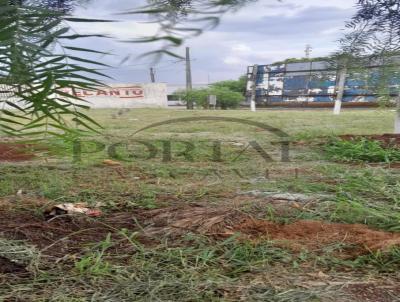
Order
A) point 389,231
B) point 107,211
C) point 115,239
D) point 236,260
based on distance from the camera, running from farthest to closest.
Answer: point 107,211
point 389,231
point 115,239
point 236,260

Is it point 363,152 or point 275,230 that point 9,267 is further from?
point 363,152

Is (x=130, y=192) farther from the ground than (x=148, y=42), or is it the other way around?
(x=148, y=42)

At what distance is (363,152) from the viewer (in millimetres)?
3686

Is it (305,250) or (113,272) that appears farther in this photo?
(305,250)

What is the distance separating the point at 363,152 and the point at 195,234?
249 cm

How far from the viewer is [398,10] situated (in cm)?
58

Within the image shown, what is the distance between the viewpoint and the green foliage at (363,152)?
11.7ft

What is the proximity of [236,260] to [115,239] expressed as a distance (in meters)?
0.41

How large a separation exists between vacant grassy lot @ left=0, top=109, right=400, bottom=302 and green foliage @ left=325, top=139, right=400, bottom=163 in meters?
0.58

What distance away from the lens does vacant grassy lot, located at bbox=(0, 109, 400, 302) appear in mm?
1173

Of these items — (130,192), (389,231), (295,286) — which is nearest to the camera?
(295,286)

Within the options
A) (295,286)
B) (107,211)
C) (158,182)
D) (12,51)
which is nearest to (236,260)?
(295,286)

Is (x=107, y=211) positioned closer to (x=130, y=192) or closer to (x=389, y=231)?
(x=130, y=192)

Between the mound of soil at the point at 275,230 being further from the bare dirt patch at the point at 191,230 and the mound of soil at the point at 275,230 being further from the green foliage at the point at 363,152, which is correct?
the green foliage at the point at 363,152
